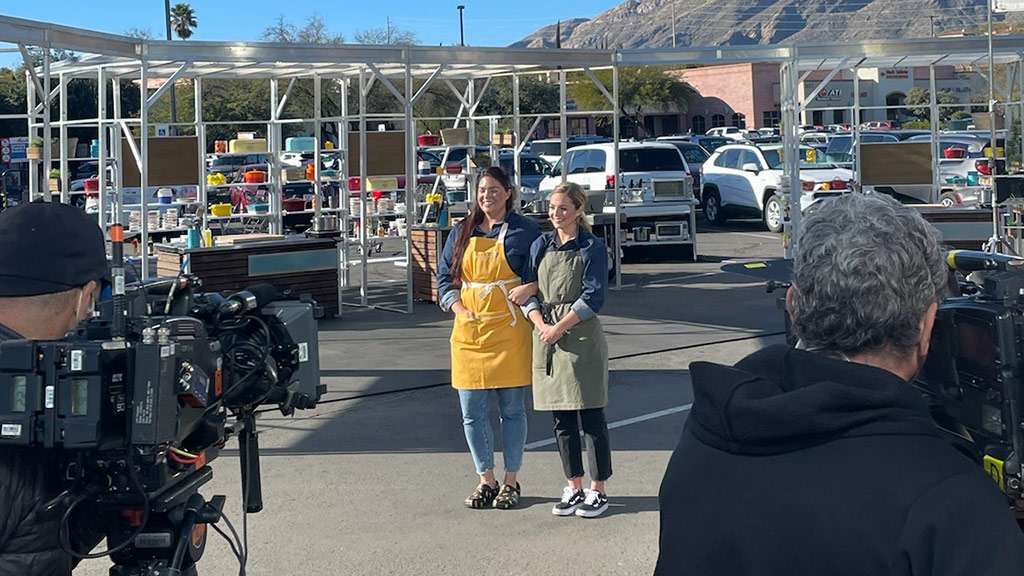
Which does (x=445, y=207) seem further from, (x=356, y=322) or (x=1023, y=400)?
(x=1023, y=400)

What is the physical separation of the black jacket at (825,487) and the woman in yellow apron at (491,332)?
4429 mm

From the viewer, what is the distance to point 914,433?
73.9 inches

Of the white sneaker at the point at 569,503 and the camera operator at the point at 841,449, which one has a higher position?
the camera operator at the point at 841,449

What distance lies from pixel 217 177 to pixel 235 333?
12.7 metres

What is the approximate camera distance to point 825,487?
186 centimetres

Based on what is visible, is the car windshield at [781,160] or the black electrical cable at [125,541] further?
the car windshield at [781,160]

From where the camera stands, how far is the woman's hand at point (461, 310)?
657 centimetres

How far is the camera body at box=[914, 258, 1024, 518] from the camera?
316 cm

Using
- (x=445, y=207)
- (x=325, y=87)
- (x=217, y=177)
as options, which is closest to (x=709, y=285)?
(x=445, y=207)

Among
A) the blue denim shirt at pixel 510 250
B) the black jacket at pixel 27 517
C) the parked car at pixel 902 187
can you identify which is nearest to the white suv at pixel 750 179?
the parked car at pixel 902 187

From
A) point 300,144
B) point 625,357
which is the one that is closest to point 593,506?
point 625,357

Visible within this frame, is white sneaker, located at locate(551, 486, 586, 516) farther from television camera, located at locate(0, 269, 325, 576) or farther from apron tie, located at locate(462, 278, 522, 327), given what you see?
television camera, located at locate(0, 269, 325, 576)

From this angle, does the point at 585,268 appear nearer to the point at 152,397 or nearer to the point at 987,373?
the point at 987,373

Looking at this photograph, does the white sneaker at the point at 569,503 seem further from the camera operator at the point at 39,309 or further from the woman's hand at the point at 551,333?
the camera operator at the point at 39,309
